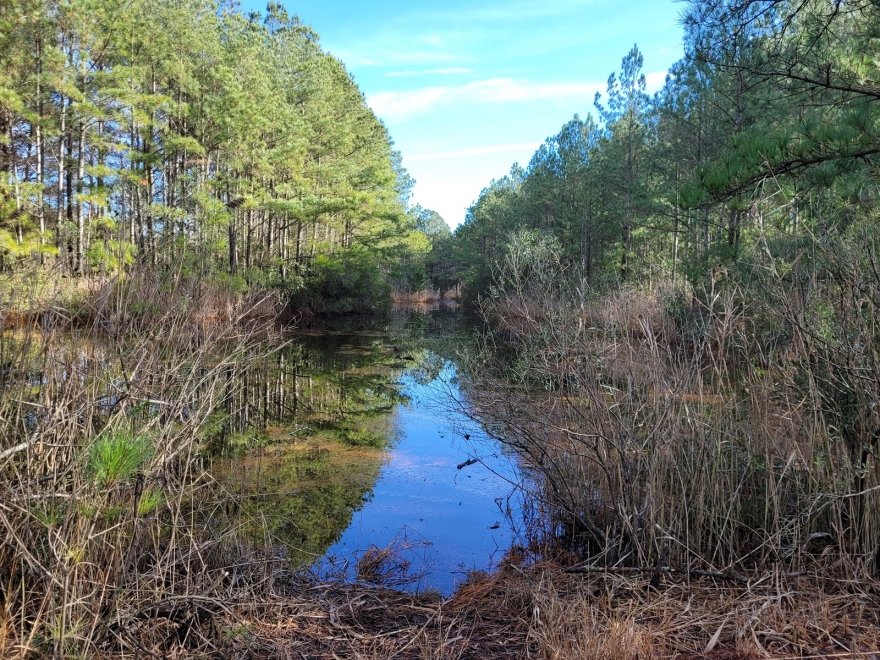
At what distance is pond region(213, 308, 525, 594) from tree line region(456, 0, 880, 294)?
2756 mm

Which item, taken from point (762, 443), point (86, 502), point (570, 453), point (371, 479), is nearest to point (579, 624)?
point (762, 443)

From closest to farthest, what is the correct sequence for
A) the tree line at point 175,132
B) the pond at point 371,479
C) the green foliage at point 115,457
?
the green foliage at point 115,457, the pond at point 371,479, the tree line at point 175,132

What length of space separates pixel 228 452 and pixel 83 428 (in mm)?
5310

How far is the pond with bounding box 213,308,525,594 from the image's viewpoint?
538 cm

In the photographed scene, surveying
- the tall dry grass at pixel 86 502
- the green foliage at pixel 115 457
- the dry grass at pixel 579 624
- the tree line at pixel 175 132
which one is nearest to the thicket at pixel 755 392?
the dry grass at pixel 579 624

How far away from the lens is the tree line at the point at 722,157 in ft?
18.5

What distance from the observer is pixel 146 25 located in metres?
21.3

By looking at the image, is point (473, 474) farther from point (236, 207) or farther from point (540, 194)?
point (540, 194)

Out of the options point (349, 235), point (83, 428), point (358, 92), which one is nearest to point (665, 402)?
point (83, 428)

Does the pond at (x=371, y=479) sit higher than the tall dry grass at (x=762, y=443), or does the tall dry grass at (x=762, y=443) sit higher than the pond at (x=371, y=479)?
the tall dry grass at (x=762, y=443)

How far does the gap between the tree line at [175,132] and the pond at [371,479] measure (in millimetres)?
6464

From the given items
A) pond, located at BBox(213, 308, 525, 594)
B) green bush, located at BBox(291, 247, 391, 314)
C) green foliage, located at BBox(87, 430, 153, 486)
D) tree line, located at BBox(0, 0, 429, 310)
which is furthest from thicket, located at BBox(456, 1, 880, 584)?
green bush, located at BBox(291, 247, 391, 314)

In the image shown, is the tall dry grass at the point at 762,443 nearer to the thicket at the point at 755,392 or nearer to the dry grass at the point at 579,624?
the thicket at the point at 755,392

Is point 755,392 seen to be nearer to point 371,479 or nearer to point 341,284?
point 371,479
